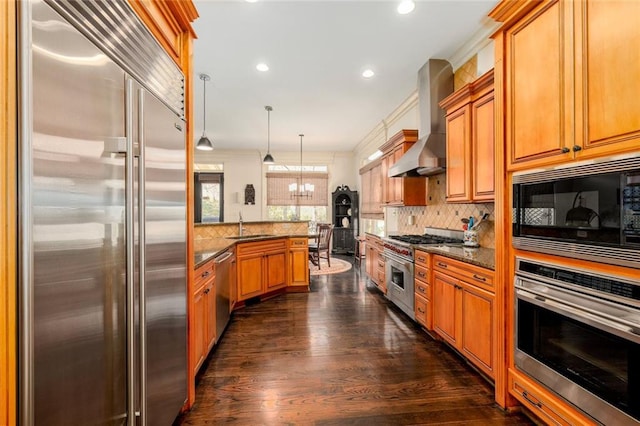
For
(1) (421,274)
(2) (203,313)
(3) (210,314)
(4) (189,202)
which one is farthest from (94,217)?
(1) (421,274)

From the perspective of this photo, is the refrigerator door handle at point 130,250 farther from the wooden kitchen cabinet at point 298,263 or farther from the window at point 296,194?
the window at point 296,194

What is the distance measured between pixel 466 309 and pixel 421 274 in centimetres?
70

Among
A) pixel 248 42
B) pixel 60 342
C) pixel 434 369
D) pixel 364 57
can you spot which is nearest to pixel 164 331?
pixel 60 342

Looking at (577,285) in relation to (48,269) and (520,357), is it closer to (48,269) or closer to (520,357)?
(520,357)

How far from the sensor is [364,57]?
3.38 meters

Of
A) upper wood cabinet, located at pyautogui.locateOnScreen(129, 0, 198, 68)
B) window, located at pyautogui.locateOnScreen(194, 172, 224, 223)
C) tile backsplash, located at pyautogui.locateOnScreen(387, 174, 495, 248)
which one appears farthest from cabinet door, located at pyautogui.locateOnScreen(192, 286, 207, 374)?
window, located at pyautogui.locateOnScreen(194, 172, 224, 223)

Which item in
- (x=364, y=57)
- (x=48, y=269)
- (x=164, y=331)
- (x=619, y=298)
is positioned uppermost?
(x=364, y=57)

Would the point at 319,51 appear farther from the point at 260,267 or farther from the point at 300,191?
the point at 300,191

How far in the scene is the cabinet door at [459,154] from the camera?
9.11 feet

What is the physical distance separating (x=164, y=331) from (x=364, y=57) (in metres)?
3.41

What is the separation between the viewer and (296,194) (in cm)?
838

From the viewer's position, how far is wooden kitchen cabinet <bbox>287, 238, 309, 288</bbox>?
455 centimetres

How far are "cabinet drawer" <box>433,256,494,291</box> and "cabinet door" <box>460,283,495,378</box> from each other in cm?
6

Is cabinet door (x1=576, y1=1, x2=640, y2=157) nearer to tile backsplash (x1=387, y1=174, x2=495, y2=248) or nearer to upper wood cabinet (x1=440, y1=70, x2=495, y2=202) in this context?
upper wood cabinet (x1=440, y1=70, x2=495, y2=202)
